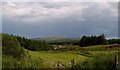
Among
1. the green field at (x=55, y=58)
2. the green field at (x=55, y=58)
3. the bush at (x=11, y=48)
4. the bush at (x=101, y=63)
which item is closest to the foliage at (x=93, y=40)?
the green field at (x=55, y=58)

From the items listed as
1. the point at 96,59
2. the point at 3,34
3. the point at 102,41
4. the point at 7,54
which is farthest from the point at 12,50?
the point at 102,41

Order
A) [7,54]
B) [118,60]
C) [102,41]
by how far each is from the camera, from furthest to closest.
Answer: [102,41] → [7,54] → [118,60]

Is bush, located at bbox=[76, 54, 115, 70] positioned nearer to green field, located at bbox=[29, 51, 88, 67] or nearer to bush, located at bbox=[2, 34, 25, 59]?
green field, located at bbox=[29, 51, 88, 67]

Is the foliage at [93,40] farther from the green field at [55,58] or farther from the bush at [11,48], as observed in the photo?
the bush at [11,48]

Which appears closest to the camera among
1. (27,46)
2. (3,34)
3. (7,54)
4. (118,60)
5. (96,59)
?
(118,60)

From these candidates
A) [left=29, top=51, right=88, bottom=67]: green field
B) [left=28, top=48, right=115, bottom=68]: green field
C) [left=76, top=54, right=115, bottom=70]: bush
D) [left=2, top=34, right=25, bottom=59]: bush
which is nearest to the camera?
[left=76, top=54, right=115, bottom=70]: bush

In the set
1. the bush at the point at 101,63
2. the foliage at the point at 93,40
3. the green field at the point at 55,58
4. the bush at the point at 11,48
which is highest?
the foliage at the point at 93,40

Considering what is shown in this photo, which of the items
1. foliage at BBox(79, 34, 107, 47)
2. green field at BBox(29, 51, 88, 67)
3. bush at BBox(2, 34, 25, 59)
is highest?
foliage at BBox(79, 34, 107, 47)

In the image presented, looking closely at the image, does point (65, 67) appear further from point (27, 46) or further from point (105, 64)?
point (27, 46)

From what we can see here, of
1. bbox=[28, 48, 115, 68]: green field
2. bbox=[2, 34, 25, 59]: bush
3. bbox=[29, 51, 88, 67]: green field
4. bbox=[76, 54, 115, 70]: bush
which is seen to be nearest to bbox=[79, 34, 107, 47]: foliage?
bbox=[28, 48, 115, 68]: green field

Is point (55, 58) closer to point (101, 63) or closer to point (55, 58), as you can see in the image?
point (55, 58)

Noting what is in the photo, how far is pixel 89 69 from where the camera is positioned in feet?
56.9

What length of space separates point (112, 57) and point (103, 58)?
50cm

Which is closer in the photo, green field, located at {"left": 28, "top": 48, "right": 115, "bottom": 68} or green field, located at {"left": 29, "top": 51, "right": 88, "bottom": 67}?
green field, located at {"left": 28, "top": 48, "right": 115, "bottom": 68}
